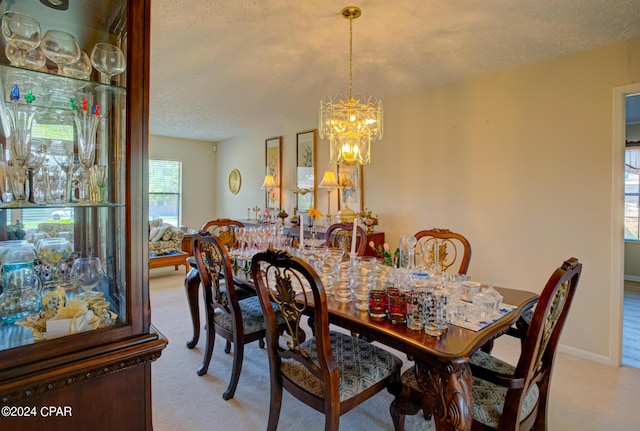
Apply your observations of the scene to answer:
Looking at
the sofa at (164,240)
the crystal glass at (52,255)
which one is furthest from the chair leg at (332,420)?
the sofa at (164,240)

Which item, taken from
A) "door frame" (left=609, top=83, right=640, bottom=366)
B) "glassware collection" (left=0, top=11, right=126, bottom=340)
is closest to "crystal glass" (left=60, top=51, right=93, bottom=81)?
"glassware collection" (left=0, top=11, right=126, bottom=340)

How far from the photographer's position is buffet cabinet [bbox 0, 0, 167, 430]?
36.3 inches

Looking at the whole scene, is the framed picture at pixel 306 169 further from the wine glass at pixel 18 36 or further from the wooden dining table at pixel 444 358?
the wine glass at pixel 18 36

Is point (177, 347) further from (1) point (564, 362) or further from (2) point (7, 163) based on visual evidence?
(1) point (564, 362)

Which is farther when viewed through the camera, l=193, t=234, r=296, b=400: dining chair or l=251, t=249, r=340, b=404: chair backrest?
l=193, t=234, r=296, b=400: dining chair

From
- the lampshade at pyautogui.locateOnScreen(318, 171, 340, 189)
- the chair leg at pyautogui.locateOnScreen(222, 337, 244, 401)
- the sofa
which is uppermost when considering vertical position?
the lampshade at pyautogui.locateOnScreen(318, 171, 340, 189)

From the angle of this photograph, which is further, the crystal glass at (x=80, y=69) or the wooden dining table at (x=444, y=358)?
the wooden dining table at (x=444, y=358)

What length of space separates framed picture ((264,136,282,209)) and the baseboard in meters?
4.53

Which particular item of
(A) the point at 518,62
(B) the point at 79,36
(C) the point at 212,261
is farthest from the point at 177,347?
(A) the point at 518,62

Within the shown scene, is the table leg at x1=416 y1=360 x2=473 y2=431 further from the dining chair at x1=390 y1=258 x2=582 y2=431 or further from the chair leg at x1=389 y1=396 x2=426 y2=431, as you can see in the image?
the chair leg at x1=389 y1=396 x2=426 y2=431

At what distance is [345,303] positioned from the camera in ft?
5.68

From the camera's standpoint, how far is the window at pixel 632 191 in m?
5.12

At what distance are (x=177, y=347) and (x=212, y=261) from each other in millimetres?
1145

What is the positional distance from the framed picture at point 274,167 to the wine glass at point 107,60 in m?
4.93
